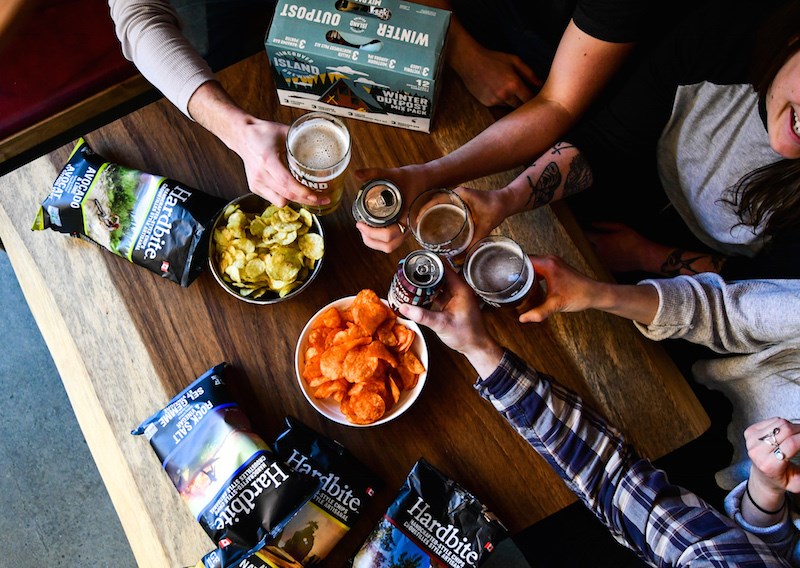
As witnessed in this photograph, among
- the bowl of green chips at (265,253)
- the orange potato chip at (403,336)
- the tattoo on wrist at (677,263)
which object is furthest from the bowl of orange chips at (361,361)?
the tattoo on wrist at (677,263)

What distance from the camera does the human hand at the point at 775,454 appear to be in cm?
115

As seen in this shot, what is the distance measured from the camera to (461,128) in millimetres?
1408

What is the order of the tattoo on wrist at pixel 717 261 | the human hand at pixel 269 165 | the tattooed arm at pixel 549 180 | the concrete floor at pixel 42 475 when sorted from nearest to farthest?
the human hand at pixel 269 165, the tattooed arm at pixel 549 180, the tattoo on wrist at pixel 717 261, the concrete floor at pixel 42 475

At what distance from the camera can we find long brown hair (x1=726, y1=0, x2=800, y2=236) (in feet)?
3.67

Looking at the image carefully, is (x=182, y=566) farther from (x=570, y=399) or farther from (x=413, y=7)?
(x=413, y=7)

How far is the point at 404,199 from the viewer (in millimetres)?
1206

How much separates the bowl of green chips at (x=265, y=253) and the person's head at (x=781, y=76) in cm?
95

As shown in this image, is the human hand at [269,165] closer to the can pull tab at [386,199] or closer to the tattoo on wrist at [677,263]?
the can pull tab at [386,199]

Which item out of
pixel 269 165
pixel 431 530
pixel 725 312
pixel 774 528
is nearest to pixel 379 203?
pixel 269 165

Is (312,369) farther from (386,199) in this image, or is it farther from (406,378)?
(386,199)

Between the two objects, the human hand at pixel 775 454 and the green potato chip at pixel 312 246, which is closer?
the human hand at pixel 775 454

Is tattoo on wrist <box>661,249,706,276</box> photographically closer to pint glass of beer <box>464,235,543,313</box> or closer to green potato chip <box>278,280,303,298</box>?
pint glass of beer <box>464,235,543,313</box>

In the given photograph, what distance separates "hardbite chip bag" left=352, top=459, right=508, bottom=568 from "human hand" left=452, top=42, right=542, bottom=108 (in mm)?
919

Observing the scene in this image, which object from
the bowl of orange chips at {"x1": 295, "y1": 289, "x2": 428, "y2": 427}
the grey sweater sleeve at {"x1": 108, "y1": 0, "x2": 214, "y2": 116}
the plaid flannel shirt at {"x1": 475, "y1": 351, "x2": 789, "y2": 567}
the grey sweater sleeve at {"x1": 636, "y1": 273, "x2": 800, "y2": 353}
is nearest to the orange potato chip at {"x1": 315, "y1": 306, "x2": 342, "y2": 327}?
the bowl of orange chips at {"x1": 295, "y1": 289, "x2": 428, "y2": 427}
